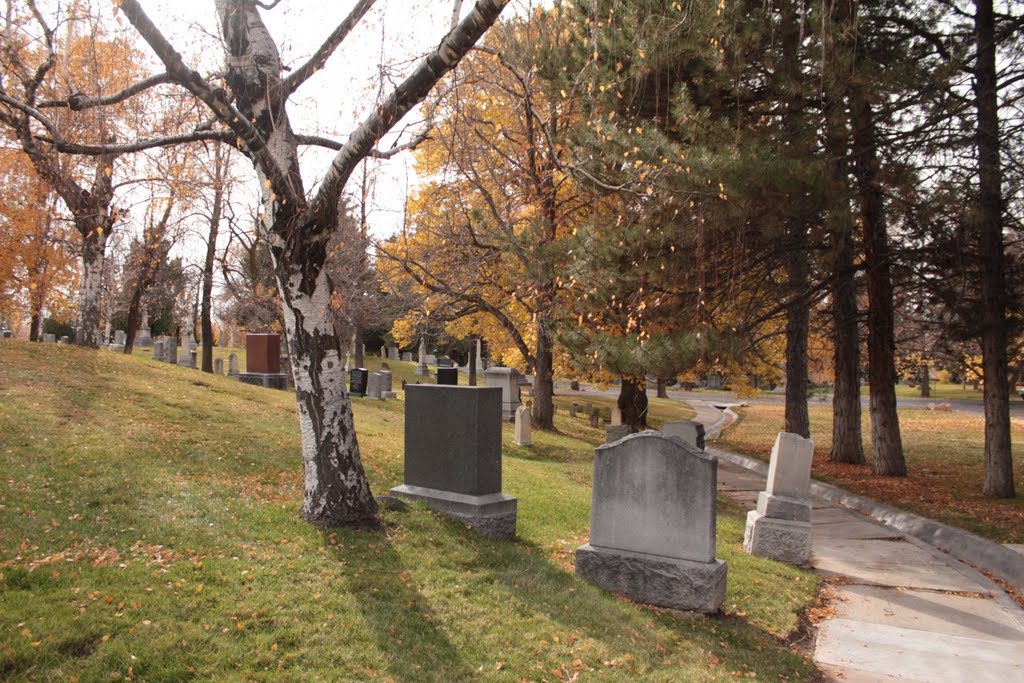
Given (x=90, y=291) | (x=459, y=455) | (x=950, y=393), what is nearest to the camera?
(x=459, y=455)

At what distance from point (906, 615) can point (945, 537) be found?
3.86 m

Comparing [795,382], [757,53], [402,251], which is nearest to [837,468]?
[795,382]

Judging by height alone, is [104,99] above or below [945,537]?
above

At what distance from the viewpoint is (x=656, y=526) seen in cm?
677

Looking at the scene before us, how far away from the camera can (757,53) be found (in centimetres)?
1264

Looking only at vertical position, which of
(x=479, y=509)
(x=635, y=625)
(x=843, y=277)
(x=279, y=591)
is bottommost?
(x=635, y=625)

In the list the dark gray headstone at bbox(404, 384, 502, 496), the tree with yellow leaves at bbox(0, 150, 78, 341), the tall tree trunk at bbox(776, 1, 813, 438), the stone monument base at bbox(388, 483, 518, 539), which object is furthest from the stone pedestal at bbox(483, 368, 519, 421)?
the stone monument base at bbox(388, 483, 518, 539)

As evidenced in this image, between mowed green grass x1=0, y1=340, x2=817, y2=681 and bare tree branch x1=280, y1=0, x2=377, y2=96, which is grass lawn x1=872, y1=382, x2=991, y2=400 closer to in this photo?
mowed green grass x1=0, y1=340, x2=817, y2=681

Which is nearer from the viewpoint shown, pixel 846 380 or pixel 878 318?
pixel 878 318

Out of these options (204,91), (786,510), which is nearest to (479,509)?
(786,510)

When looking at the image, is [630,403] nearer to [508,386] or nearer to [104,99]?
[508,386]

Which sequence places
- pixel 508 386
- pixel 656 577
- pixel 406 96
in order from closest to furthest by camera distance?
pixel 656 577, pixel 406 96, pixel 508 386

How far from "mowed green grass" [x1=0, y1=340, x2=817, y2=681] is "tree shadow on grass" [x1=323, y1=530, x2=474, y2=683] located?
2 centimetres

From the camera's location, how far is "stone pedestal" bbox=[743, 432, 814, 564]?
28.8 feet
